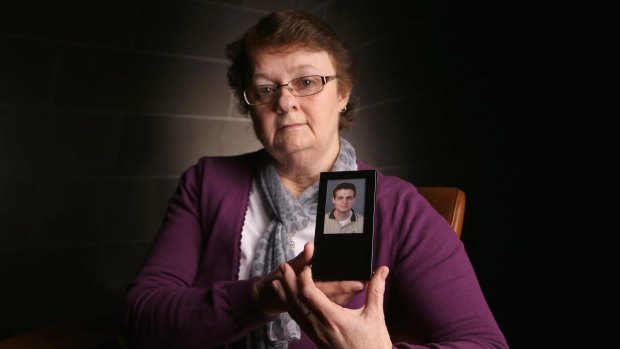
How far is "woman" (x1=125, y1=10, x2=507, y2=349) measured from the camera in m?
1.08

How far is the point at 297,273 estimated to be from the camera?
986 millimetres

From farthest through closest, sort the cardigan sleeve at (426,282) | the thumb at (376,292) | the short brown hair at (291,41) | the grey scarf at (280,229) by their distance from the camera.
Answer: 1. the short brown hair at (291,41)
2. the grey scarf at (280,229)
3. the cardigan sleeve at (426,282)
4. the thumb at (376,292)

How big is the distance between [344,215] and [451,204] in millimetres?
572

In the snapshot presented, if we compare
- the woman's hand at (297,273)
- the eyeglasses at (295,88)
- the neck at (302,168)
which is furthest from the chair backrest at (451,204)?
the woman's hand at (297,273)

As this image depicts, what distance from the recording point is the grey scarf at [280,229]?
1181mm

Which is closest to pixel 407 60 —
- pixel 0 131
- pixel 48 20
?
pixel 48 20

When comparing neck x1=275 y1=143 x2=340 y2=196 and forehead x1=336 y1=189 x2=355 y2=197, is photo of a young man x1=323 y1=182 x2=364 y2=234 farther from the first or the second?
neck x1=275 y1=143 x2=340 y2=196

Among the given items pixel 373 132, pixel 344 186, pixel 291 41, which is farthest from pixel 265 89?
pixel 373 132

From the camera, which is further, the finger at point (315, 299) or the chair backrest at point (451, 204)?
the chair backrest at point (451, 204)

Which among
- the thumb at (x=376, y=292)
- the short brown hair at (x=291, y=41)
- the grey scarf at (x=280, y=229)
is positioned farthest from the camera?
the short brown hair at (x=291, y=41)

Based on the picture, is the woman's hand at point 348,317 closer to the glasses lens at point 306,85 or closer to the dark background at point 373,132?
the glasses lens at point 306,85

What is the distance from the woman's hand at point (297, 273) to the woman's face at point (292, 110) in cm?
38

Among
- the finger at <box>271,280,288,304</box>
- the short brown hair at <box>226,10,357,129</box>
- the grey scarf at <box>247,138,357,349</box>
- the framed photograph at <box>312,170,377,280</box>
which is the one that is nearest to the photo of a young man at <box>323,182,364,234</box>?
the framed photograph at <box>312,170,377,280</box>

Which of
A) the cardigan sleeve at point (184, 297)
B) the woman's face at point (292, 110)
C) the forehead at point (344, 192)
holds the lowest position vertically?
the cardigan sleeve at point (184, 297)
